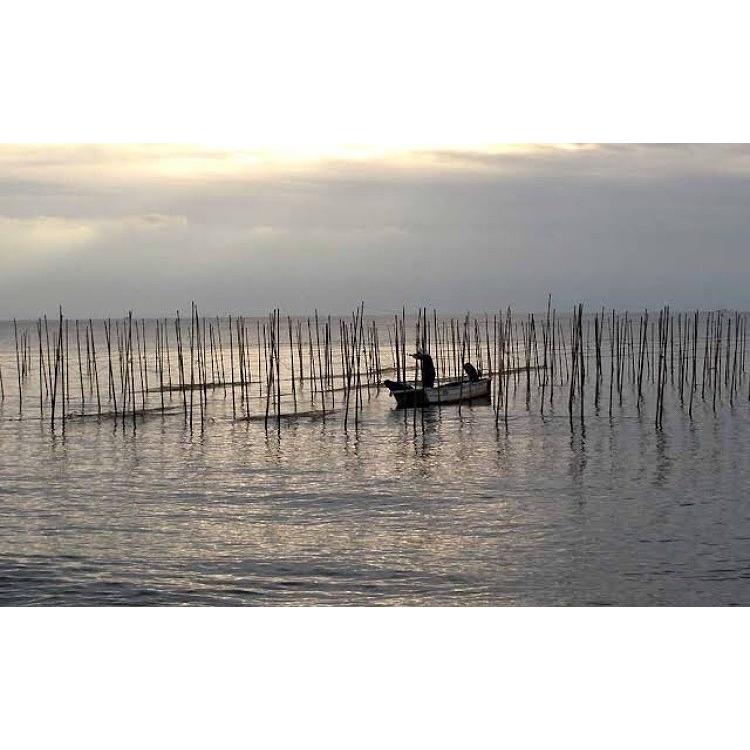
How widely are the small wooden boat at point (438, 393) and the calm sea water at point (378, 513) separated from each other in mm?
1534

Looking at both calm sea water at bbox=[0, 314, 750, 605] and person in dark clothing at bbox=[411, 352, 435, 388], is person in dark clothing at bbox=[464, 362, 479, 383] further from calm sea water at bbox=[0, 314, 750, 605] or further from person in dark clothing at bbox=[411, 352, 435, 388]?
calm sea water at bbox=[0, 314, 750, 605]

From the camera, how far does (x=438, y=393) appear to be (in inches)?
771

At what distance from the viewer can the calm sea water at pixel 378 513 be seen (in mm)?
7754

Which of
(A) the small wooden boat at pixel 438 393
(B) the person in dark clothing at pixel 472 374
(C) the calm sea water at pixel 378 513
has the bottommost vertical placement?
(C) the calm sea water at pixel 378 513

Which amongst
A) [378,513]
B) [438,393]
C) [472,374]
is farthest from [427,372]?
[378,513]

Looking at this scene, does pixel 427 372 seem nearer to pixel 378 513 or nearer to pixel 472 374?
pixel 472 374

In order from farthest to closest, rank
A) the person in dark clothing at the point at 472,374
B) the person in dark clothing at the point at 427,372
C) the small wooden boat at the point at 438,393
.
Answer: the person in dark clothing at the point at 472,374
the small wooden boat at the point at 438,393
the person in dark clothing at the point at 427,372

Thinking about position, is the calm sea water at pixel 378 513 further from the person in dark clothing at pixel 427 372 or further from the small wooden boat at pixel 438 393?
the small wooden boat at pixel 438 393

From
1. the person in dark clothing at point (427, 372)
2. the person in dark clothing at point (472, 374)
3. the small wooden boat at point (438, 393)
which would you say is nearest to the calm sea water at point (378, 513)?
the person in dark clothing at point (427, 372)

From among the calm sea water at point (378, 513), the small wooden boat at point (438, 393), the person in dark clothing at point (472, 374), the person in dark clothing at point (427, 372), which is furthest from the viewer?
the person in dark clothing at point (472, 374)
